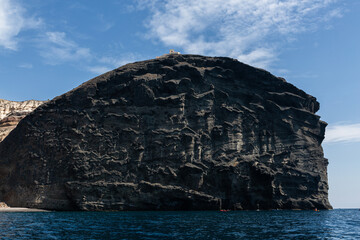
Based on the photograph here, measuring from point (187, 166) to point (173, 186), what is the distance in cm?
487

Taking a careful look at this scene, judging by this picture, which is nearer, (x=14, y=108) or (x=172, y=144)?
(x=172, y=144)

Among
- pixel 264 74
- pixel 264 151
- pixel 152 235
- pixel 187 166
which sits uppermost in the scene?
pixel 264 74

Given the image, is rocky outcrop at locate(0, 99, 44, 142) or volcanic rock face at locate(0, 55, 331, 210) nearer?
volcanic rock face at locate(0, 55, 331, 210)

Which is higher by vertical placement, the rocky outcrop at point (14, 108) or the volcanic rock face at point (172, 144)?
the rocky outcrop at point (14, 108)

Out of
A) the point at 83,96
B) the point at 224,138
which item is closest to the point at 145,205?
the point at 224,138

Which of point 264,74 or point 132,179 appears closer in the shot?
point 132,179

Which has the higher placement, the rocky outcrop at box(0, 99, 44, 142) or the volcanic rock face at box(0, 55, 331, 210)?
the rocky outcrop at box(0, 99, 44, 142)

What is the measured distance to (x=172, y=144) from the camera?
69375mm

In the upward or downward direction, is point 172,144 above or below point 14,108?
below

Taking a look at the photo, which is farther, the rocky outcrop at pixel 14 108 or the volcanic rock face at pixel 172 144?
the rocky outcrop at pixel 14 108

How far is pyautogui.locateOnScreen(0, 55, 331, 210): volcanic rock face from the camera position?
217ft

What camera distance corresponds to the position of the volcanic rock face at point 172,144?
66.1 metres

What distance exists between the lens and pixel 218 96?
3046 inches

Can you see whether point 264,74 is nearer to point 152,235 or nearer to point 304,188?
point 304,188
